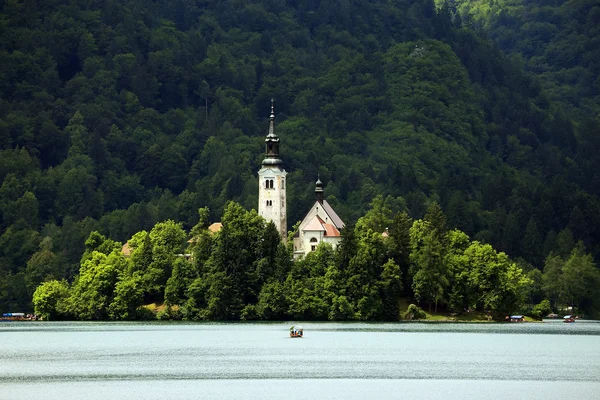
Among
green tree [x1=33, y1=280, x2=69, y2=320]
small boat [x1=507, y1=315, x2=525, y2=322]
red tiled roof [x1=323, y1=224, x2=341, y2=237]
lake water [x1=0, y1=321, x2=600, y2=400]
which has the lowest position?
lake water [x1=0, y1=321, x2=600, y2=400]

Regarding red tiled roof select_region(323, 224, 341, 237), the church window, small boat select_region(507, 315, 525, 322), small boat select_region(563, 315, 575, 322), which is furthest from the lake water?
red tiled roof select_region(323, 224, 341, 237)

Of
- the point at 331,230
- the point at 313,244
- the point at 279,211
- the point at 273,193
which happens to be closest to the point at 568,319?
the point at 331,230

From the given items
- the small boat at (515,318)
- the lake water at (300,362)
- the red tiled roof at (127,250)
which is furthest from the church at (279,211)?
the lake water at (300,362)

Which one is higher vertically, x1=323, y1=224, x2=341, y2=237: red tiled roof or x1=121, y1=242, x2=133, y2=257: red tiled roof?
x1=323, y1=224, x2=341, y2=237: red tiled roof

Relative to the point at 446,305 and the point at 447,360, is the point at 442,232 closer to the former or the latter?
the point at 446,305

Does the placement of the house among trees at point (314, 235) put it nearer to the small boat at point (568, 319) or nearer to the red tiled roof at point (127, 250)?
the red tiled roof at point (127, 250)

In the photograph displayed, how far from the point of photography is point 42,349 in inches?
4296

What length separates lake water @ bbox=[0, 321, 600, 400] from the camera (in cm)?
8088

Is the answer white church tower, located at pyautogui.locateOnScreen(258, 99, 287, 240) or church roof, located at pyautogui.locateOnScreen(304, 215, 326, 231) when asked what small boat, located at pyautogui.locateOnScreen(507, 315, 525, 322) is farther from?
white church tower, located at pyautogui.locateOnScreen(258, 99, 287, 240)

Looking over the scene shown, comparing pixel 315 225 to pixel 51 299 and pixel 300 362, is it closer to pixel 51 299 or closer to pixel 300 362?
pixel 51 299

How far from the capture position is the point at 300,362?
98.3 metres

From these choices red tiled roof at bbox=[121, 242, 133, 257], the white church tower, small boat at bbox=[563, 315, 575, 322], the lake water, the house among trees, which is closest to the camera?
the lake water

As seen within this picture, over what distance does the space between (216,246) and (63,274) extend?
41586 mm

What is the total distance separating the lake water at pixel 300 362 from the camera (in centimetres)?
8088
